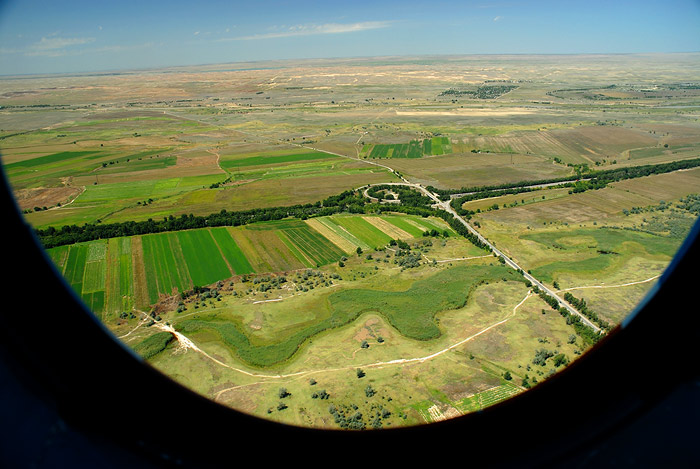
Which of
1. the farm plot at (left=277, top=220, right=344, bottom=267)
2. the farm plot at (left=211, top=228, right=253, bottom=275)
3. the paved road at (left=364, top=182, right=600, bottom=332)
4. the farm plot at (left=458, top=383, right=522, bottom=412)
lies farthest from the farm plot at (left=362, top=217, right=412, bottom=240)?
the farm plot at (left=458, top=383, right=522, bottom=412)

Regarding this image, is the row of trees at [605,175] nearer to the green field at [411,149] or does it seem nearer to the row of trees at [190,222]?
the row of trees at [190,222]

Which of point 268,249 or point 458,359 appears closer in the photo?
point 458,359

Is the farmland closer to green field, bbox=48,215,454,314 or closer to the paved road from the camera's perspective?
green field, bbox=48,215,454,314

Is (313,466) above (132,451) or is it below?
below

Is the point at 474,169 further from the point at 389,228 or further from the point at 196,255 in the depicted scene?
the point at 196,255

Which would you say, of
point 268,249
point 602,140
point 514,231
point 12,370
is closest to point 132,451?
point 12,370

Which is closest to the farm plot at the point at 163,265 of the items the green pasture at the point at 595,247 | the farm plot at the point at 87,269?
the farm plot at the point at 87,269

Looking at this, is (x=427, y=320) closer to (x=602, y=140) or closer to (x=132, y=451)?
(x=132, y=451)

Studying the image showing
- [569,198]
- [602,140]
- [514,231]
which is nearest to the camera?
[514,231]
